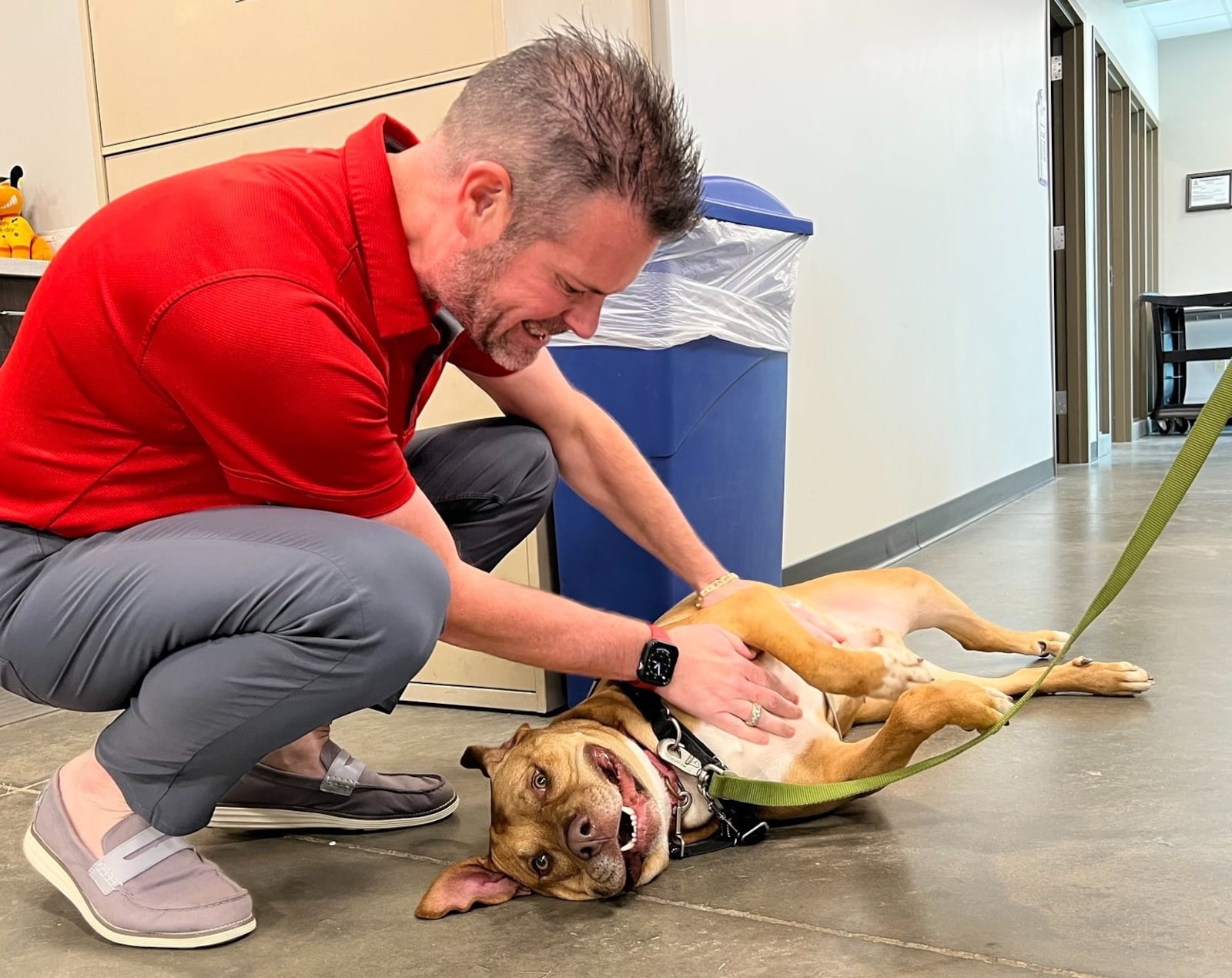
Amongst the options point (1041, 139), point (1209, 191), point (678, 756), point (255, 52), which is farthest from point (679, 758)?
point (1209, 191)

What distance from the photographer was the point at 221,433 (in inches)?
45.0

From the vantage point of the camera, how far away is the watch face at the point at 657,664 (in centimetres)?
138

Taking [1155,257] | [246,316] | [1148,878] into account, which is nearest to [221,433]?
[246,316]

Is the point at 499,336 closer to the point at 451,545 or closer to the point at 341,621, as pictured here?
the point at 451,545

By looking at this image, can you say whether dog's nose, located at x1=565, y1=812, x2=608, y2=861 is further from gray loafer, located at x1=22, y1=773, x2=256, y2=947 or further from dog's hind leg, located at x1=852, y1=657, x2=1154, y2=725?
dog's hind leg, located at x1=852, y1=657, x2=1154, y2=725

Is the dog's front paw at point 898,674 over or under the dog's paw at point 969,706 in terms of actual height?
under

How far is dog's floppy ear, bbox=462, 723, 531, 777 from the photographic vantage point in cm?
147

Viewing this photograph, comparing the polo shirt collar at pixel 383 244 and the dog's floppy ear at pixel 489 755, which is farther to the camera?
the dog's floppy ear at pixel 489 755

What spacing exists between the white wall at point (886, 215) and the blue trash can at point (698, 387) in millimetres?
472

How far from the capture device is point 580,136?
1.12 meters

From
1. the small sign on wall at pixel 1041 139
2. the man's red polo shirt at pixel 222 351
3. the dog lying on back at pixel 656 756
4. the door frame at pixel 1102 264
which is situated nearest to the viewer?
the man's red polo shirt at pixel 222 351

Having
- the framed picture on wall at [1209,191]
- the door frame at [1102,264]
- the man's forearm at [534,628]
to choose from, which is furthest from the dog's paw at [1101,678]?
the framed picture on wall at [1209,191]

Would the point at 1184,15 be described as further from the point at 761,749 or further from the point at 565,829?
the point at 565,829

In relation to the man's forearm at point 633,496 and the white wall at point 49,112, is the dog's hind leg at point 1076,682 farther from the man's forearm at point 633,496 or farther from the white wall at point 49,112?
the white wall at point 49,112
